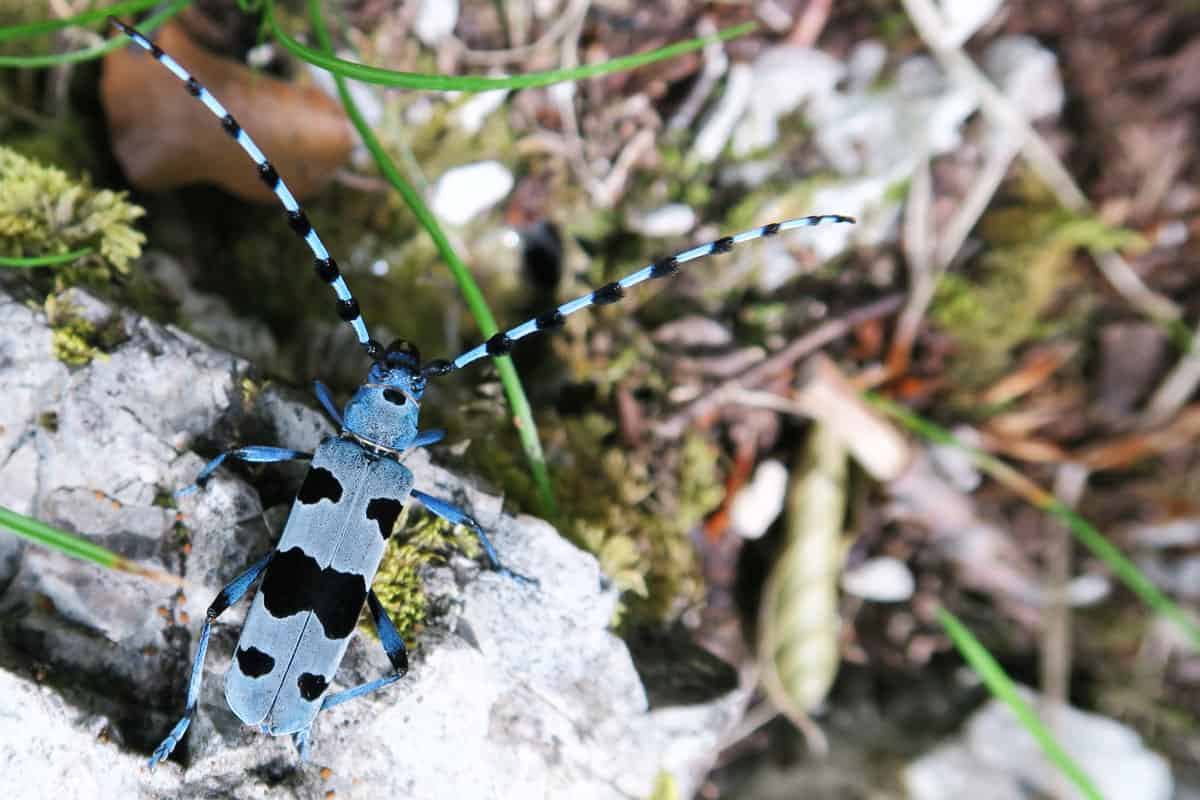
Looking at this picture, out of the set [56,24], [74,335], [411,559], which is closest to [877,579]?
[411,559]

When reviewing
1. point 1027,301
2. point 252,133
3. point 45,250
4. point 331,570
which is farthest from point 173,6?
point 1027,301

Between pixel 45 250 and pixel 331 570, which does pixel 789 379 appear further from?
pixel 45 250

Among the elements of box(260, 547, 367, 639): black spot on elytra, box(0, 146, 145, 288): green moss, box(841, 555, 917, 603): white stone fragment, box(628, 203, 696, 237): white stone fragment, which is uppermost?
box(628, 203, 696, 237): white stone fragment

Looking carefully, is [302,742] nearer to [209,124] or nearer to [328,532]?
[328,532]

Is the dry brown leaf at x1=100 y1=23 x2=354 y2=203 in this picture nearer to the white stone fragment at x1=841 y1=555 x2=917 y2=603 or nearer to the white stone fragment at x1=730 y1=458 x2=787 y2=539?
the white stone fragment at x1=730 y1=458 x2=787 y2=539

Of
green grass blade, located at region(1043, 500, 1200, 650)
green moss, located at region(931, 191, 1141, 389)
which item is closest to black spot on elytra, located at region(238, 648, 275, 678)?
green moss, located at region(931, 191, 1141, 389)

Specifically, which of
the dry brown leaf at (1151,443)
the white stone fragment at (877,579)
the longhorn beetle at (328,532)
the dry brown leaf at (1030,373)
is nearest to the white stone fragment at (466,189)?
the longhorn beetle at (328,532)
